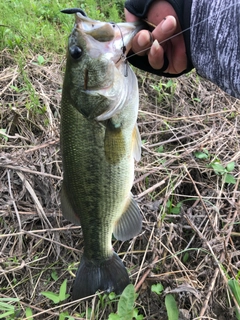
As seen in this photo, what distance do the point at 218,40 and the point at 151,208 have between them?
3.90ft

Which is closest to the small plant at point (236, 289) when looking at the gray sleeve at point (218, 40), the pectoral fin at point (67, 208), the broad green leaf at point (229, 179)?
the broad green leaf at point (229, 179)

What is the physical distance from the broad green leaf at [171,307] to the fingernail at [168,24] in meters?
1.43

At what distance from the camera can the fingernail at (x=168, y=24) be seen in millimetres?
1854

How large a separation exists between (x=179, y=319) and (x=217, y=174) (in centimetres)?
112

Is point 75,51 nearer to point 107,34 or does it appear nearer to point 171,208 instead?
point 107,34

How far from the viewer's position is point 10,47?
3.86 metres

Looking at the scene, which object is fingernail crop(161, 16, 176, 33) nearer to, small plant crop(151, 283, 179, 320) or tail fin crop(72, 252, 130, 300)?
tail fin crop(72, 252, 130, 300)

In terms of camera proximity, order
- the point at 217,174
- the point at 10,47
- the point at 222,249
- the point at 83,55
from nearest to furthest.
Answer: the point at 83,55, the point at 222,249, the point at 217,174, the point at 10,47

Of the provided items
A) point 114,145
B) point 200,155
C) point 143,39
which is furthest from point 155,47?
point 200,155

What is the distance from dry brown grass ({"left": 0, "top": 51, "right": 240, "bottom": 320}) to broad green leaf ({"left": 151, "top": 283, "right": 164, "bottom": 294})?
0.13 feet

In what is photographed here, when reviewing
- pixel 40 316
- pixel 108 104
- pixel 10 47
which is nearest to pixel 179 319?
pixel 40 316

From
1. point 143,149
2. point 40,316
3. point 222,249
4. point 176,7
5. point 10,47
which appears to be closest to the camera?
point 176,7

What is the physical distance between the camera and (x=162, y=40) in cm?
198

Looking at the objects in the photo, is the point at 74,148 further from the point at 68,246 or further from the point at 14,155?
the point at 14,155
